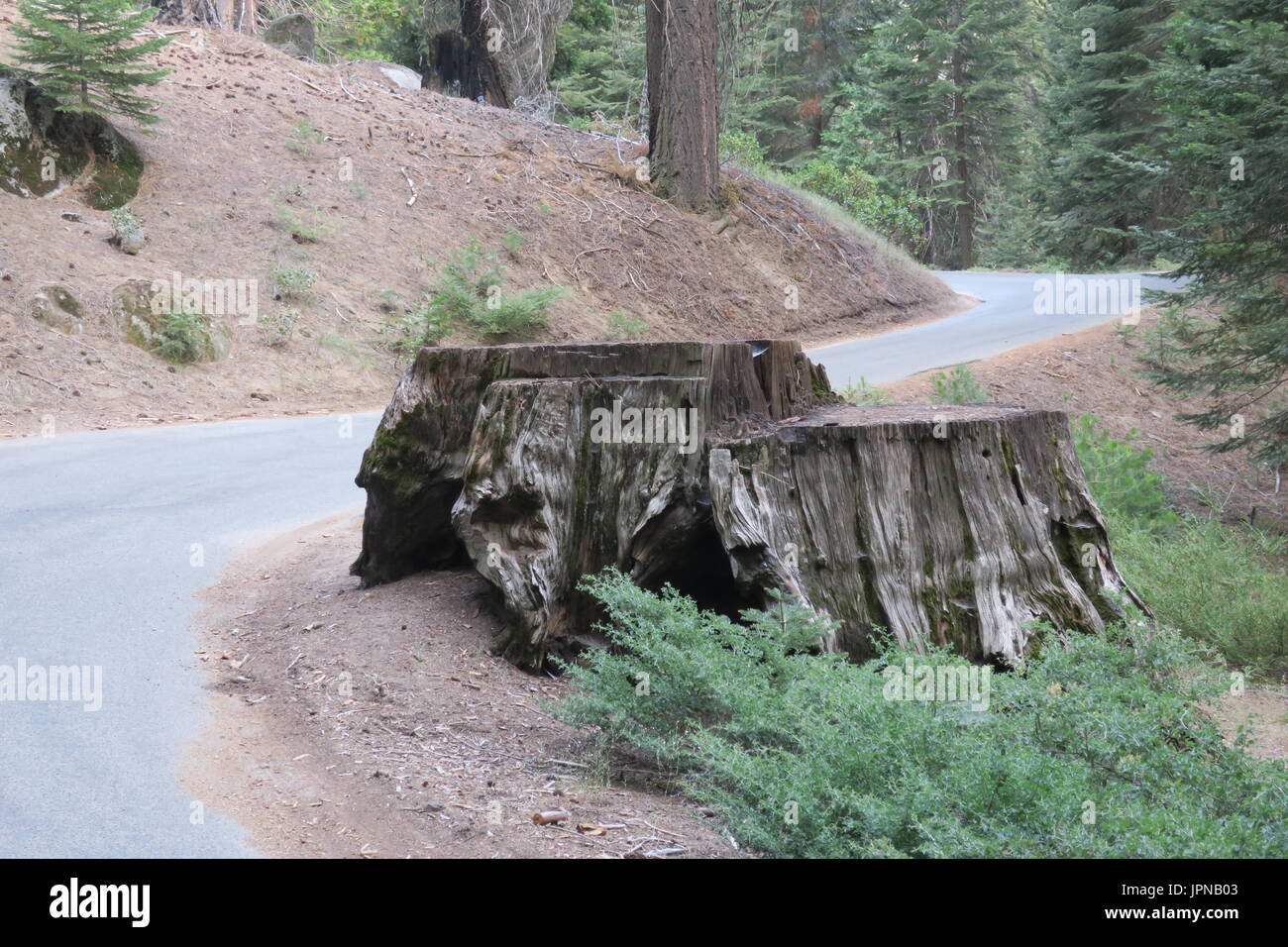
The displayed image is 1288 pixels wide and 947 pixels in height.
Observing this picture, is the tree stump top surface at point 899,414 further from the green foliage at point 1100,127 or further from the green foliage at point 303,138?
the green foliage at point 1100,127

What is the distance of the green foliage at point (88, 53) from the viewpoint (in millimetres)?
15070

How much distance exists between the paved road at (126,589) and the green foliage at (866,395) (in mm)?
5351

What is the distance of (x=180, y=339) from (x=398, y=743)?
1155 cm

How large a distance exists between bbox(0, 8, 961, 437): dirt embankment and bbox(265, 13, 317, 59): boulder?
1.16m

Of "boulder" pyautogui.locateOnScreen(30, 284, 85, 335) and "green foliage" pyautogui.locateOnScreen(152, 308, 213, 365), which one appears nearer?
"boulder" pyautogui.locateOnScreen(30, 284, 85, 335)

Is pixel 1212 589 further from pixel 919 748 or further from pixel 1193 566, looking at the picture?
pixel 919 748

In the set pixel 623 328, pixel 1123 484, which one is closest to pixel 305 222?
pixel 623 328

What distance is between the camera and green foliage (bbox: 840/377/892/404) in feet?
40.2

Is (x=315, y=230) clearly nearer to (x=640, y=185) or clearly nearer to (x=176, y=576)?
(x=640, y=185)

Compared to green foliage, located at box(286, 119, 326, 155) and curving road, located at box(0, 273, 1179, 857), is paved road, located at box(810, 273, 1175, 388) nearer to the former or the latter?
curving road, located at box(0, 273, 1179, 857)

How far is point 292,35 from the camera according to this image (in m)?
24.3

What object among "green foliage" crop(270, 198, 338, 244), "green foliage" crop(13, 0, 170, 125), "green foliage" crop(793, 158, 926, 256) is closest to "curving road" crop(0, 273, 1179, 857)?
"green foliage" crop(270, 198, 338, 244)

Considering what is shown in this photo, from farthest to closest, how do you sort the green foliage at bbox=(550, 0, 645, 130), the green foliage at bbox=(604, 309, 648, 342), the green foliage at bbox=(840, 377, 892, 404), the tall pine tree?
the tall pine tree → the green foliage at bbox=(550, 0, 645, 130) → the green foliage at bbox=(604, 309, 648, 342) → the green foliage at bbox=(840, 377, 892, 404)

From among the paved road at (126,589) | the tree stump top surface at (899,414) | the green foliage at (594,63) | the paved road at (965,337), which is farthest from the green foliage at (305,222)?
the tree stump top surface at (899,414)
